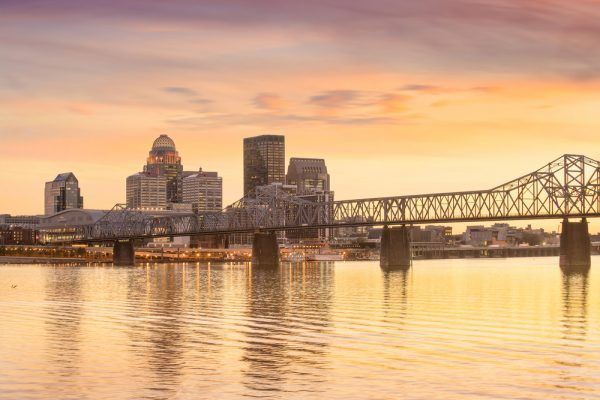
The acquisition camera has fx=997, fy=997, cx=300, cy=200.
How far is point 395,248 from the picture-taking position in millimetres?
191250

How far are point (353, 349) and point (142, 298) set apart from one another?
4396 cm

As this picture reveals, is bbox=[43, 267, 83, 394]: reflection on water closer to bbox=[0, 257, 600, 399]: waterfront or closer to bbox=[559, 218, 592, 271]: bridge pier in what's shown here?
bbox=[0, 257, 600, 399]: waterfront

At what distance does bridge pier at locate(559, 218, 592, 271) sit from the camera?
17212cm

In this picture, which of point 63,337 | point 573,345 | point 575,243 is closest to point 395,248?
point 575,243

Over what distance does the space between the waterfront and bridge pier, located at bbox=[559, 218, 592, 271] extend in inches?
4078

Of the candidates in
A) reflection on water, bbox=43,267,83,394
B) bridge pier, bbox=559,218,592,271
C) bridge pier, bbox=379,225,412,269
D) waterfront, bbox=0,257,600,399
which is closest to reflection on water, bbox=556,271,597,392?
waterfront, bbox=0,257,600,399

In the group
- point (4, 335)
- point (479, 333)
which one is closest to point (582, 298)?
point (479, 333)

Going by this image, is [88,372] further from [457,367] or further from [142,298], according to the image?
[142,298]

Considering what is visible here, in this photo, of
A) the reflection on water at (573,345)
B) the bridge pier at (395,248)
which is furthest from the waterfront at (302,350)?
the bridge pier at (395,248)

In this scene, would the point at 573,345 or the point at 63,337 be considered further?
the point at 63,337

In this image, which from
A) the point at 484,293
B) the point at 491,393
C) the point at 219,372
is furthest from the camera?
the point at 484,293

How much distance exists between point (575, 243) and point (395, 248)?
34.5 meters

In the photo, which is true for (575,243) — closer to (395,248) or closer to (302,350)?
(395,248)

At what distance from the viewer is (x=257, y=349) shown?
41.1m
